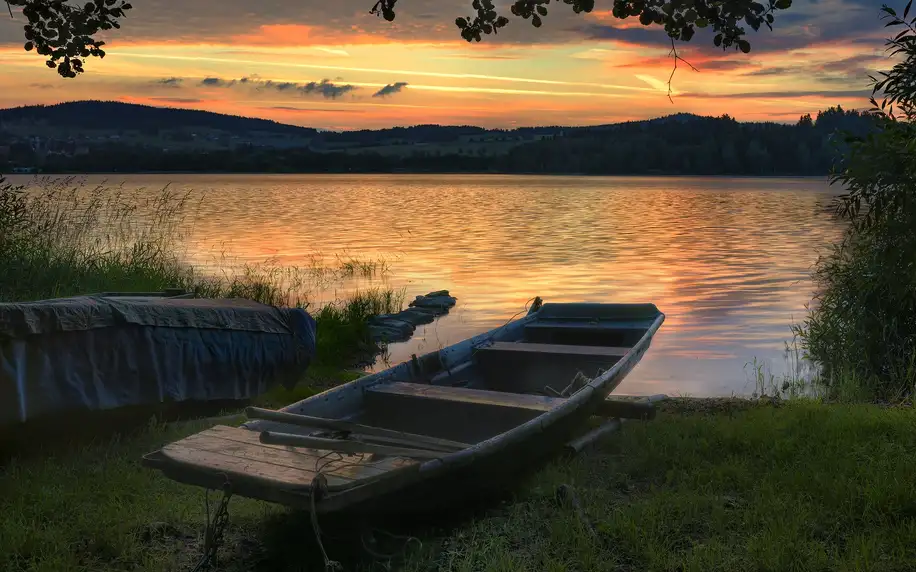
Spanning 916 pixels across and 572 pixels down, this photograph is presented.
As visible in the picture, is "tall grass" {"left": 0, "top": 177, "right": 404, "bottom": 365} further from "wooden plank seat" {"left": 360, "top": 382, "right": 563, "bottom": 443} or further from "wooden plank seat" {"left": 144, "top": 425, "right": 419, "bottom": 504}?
"wooden plank seat" {"left": 144, "top": 425, "right": 419, "bottom": 504}

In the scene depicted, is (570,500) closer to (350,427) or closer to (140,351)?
(350,427)

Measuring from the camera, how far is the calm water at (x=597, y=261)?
1426cm

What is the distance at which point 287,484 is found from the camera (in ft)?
14.1

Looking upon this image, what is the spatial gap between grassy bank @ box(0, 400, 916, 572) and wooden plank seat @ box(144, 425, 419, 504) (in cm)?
56

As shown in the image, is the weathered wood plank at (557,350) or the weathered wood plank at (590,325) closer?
the weathered wood plank at (557,350)

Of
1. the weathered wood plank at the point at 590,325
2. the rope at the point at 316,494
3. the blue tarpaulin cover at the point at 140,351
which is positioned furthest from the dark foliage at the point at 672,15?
the weathered wood plank at the point at 590,325

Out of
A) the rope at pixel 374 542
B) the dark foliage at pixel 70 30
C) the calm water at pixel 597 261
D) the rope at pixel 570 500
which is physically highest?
the dark foliage at pixel 70 30

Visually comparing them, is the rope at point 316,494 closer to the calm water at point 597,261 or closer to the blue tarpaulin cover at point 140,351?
the blue tarpaulin cover at point 140,351

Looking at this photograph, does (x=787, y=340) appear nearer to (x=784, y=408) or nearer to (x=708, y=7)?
(x=784, y=408)

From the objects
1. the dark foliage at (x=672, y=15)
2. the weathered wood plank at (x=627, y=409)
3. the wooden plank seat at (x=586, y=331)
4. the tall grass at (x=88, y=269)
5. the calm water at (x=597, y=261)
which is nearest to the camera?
the dark foliage at (x=672, y=15)

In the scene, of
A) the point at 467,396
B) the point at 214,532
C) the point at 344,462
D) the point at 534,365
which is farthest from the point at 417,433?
the point at 214,532

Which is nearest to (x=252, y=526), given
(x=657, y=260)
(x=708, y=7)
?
(x=708, y=7)

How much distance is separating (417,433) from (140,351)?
2.53 metres

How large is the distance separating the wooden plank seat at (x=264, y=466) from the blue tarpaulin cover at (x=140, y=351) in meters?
2.02
